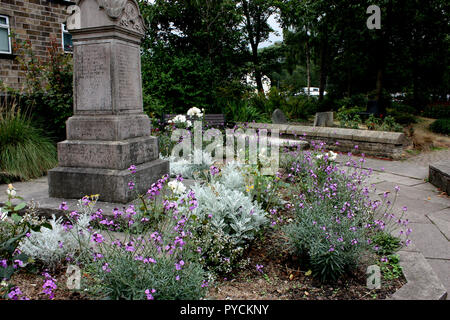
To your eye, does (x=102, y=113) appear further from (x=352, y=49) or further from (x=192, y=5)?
(x=352, y=49)

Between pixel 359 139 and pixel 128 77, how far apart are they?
630 cm

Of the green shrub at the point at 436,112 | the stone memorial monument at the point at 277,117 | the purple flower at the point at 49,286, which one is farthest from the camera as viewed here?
the green shrub at the point at 436,112

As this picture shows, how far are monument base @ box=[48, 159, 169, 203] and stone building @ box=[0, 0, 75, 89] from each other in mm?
8647

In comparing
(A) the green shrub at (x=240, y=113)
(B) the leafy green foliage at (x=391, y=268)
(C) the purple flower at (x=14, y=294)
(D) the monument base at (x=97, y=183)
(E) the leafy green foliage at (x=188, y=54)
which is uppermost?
(E) the leafy green foliage at (x=188, y=54)

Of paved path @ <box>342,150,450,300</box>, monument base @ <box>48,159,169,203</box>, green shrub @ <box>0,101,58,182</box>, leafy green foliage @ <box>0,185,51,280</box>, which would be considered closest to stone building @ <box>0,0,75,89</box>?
green shrub @ <box>0,101,58,182</box>

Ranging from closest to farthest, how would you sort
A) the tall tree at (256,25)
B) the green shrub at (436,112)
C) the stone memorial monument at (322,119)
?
1. the stone memorial monument at (322,119)
2. the tall tree at (256,25)
3. the green shrub at (436,112)

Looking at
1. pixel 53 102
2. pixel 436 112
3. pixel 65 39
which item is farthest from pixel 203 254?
pixel 436 112

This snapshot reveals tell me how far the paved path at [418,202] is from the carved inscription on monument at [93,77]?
1114 millimetres

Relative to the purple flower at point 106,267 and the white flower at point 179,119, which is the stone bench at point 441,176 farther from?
the purple flower at point 106,267

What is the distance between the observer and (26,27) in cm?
1137

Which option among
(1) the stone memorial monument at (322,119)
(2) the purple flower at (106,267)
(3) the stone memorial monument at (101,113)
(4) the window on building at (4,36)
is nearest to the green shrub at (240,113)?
(1) the stone memorial monument at (322,119)

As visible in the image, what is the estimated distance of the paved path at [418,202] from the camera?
3.13 meters
